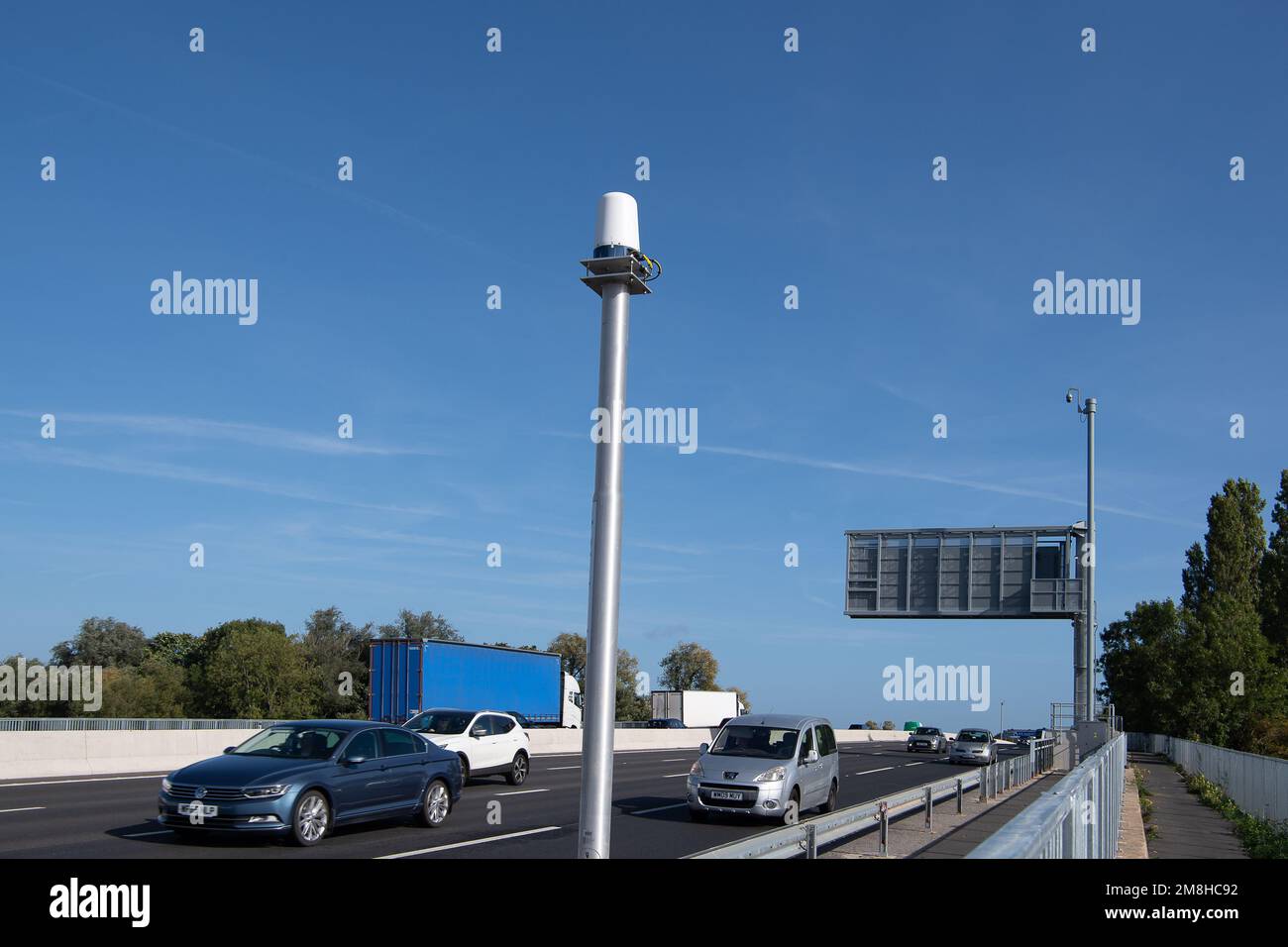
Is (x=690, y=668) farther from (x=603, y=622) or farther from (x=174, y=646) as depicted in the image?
(x=603, y=622)

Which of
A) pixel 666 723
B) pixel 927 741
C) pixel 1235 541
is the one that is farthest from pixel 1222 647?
pixel 666 723

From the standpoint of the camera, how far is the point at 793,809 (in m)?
18.5

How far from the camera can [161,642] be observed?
373ft

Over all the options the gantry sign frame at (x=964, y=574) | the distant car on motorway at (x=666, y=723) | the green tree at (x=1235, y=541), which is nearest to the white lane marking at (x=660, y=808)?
the gantry sign frame at (x=964, y=574)

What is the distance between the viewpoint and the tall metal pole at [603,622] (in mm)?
6426

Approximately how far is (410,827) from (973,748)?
107 feet

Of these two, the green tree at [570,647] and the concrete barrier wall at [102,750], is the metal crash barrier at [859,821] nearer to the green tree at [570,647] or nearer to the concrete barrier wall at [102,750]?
the concrete barrier wall at [102,750]

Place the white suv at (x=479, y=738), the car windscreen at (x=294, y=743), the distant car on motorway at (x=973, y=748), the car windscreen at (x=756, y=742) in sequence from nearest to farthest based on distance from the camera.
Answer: the car windscreen at (x=294, y=743), the car windscreen at (x=756, y=742), the white suv at (x=479, y=738), the distant car on motorway at (x=973, y=748)

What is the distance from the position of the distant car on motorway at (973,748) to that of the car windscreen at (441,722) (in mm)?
25690
